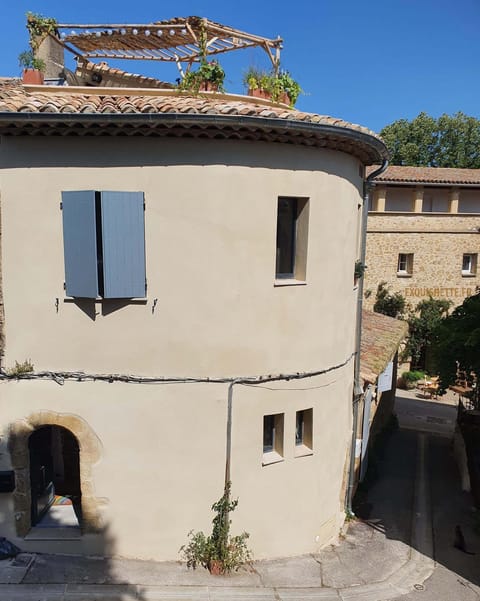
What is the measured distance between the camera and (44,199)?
23.8 ft

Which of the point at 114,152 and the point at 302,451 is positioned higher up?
the point at 114,152

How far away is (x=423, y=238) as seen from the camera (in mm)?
28234

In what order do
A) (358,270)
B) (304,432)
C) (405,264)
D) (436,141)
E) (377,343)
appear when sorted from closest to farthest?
(304,432) < (358,270) < (377,343) < (405,264) < (436,141)

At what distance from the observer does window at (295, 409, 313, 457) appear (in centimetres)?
874

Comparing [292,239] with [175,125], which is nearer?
[175,125]

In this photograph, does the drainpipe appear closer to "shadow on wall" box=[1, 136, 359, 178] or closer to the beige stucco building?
the beige stucco building

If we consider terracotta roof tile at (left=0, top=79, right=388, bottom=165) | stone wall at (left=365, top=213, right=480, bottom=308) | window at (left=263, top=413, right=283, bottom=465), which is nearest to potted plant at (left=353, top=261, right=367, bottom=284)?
terracotta roof tile at (left=0, top=79, right=388, bottom=165)

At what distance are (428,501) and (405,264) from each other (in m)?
18.3

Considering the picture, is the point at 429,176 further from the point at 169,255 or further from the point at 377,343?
the point at 169,255

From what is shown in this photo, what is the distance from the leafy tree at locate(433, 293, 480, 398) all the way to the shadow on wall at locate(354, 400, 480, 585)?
3.13 metres

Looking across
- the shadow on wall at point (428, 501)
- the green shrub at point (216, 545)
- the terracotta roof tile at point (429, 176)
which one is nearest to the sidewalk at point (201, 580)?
the green shrub at point (216, 545)

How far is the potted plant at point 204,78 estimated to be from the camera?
8.12 meters

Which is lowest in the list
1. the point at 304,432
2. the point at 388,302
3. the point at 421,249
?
the point at 304,432

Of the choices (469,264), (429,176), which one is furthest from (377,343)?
(469,264)
